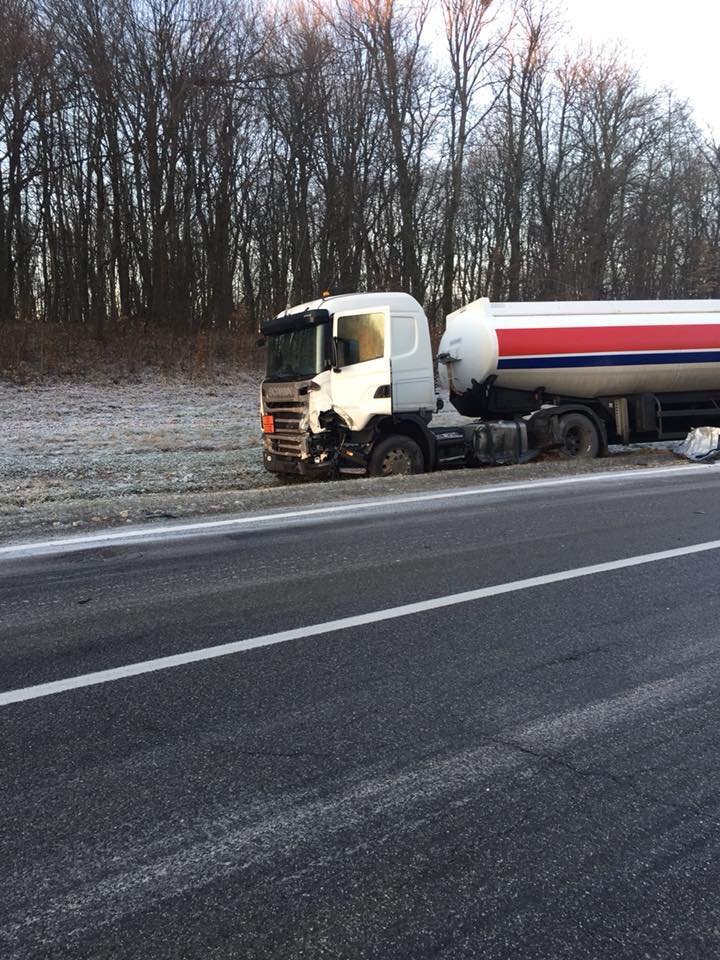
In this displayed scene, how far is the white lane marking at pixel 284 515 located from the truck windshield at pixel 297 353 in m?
3.19

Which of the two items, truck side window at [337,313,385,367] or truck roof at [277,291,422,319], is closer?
truck side window at [337,313,385,367]

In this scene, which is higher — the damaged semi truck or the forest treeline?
the forest treeline

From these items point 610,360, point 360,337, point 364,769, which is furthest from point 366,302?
point 364,769

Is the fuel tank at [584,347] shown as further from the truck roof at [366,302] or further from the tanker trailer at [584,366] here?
the truck roof at [366,302]

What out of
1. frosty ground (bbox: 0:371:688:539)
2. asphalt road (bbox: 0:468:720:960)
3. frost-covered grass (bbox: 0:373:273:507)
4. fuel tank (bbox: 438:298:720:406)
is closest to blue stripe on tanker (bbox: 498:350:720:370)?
fuel tank (bbox: 438:298:720:406)

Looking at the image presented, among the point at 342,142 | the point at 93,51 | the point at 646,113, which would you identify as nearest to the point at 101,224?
the point at 93,51

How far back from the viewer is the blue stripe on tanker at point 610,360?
571 inches

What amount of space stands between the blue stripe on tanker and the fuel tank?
0.06ft

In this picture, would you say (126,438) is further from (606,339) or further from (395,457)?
(606,339)

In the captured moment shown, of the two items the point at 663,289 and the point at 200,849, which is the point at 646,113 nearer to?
the point at 663,289

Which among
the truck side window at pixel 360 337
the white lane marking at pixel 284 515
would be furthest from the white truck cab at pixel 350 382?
the white lane marking at pixel 284 515

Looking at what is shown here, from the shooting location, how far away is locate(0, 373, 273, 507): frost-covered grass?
13.3 m

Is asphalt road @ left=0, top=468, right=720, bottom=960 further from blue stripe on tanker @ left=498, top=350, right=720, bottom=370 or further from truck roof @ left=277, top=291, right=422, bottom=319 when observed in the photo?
blue stripe on tanker @ left=498, top=350, right=720, bottom=370

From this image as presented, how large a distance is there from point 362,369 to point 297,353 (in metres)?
1.10
